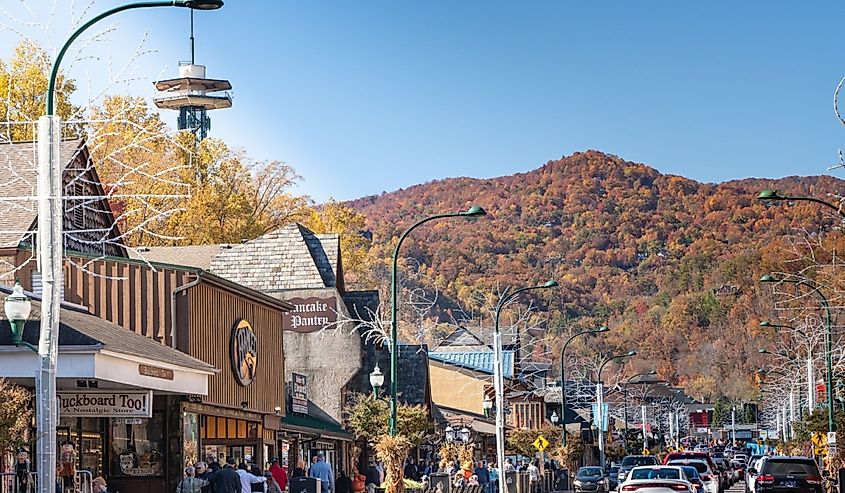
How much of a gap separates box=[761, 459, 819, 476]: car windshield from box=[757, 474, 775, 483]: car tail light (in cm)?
23

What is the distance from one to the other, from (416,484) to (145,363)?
13.0 m

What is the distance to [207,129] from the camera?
104000 mm

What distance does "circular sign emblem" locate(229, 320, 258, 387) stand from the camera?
37250 millimetres

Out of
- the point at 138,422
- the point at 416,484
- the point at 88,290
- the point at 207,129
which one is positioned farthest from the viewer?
the point at 207,129

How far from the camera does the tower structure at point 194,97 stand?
4053 inches

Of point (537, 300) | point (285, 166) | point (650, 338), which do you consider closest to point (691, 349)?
point (650, 338)

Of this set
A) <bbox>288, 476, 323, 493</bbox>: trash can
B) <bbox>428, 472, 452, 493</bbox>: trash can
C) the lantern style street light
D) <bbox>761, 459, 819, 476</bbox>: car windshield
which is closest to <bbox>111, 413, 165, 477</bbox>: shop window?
<bbox>288, 476, 323, 493</bbox>: trash can

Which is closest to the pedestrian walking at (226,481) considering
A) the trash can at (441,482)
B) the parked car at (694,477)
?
the trash can at (441,482)

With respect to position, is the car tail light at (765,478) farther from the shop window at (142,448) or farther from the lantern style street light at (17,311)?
the lantern style street light at (17,311)

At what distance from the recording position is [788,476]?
39.4 m

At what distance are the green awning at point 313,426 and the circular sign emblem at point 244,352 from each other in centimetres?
482

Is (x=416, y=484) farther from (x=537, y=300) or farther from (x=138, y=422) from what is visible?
(x=537, y=300)

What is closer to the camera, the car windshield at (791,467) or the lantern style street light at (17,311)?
the lantern style street light at (17,311)

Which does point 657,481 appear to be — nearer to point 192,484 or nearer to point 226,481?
point 192,484
